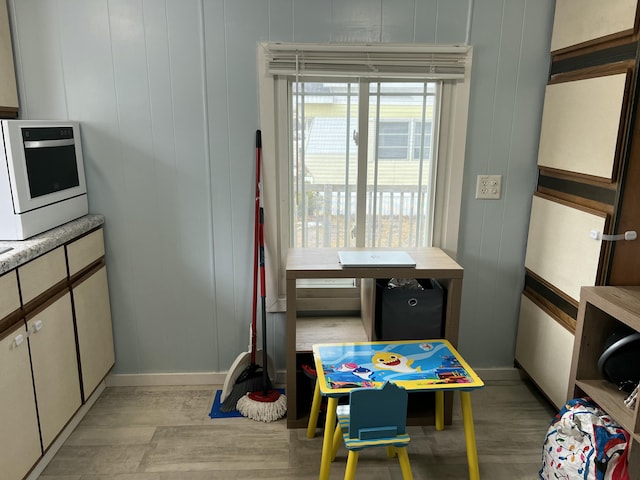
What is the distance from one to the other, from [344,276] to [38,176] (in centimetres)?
133

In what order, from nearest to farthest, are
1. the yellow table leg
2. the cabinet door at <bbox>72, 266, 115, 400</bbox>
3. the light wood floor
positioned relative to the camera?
1. the yellow table leg
2. the light wood floor
3. the cabinet door at <bbox>72, 266, 115, 400</bbox>

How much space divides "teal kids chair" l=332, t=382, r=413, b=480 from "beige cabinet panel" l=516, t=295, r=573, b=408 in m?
0.97

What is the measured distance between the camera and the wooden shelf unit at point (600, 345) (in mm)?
1705

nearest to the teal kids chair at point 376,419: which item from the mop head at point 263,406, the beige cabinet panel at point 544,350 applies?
the mop head at point 263,406

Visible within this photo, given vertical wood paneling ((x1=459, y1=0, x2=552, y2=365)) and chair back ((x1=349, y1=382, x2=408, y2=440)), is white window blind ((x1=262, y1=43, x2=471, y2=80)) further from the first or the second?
chair back ((x1=349, y1=382, x2=408, y2=440))

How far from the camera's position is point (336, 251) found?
2475 millimetres

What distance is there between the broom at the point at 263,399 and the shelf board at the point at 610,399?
132 cm

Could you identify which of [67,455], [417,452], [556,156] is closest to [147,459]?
[67,455]

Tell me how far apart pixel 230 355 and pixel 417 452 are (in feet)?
3.56

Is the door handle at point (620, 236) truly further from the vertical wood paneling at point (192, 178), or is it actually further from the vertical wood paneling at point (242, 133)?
the vertical wood paneling at point (192, 178)

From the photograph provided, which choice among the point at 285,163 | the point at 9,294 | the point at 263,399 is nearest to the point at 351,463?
the point at 263,399

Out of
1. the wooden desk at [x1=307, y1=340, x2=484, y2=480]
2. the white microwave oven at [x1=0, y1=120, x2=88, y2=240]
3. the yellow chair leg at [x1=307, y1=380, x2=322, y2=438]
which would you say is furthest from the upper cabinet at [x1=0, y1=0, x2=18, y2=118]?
the yellow chair leg at [x1=307, y1=380, x2=322, y2=438]

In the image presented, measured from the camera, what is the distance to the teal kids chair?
5.35 ft

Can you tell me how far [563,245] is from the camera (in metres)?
2.23
